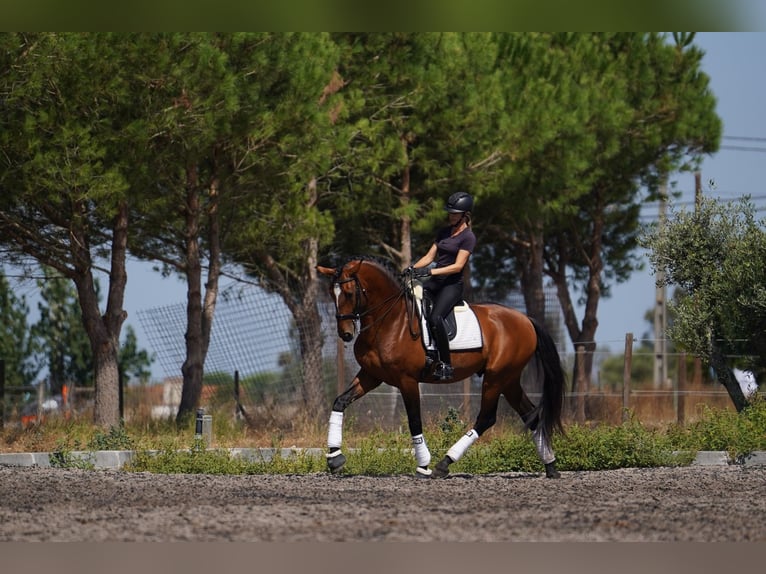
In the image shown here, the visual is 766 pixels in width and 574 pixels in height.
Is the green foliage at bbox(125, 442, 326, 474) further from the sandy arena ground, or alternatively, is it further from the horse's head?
the horse's head

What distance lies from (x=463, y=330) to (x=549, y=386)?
123cm

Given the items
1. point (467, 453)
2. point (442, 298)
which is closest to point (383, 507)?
point (442, 298)

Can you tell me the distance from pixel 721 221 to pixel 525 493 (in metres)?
8.25

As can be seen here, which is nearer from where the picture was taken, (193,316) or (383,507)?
(383,507)

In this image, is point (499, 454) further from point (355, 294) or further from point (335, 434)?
point (355, 294)

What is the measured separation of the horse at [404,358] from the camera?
14.2 metres

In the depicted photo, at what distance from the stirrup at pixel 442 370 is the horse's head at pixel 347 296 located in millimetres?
1044

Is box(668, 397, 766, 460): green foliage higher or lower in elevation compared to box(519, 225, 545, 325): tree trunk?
lower

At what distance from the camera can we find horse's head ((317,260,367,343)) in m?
14.0

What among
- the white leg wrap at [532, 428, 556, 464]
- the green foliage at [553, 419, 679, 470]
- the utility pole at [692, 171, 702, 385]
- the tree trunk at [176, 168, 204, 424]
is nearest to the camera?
the white leg wrap at [532, 428, 556, 464]

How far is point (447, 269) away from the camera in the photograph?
46.1 feet

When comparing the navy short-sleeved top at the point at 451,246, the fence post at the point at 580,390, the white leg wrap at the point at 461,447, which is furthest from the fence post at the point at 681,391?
the navy short-sleeved top at the point at 451,246

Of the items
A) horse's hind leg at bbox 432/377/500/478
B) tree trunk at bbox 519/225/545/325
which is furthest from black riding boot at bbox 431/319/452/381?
tree trunk at bbox 519/225/545/325

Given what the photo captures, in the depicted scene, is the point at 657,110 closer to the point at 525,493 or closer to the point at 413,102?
the point at 413,102
